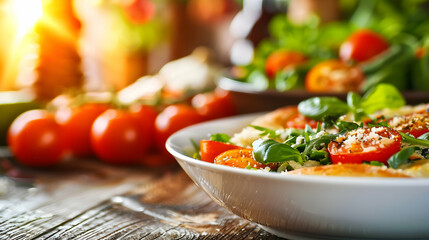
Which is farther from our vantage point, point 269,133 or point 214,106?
point 214,106

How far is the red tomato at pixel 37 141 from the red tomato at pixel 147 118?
325mm

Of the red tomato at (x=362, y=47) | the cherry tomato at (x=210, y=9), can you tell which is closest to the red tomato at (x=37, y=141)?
the red tomato at (x=362, y=47)

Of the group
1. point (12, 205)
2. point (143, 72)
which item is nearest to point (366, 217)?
point (12, 205)

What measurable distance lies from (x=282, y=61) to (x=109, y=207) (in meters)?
1.17

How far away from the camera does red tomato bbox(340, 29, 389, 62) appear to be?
7.34 ft

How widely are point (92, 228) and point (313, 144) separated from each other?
0.58 m

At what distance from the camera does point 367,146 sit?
0.97 metres

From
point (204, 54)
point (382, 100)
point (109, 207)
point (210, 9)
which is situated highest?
point (210, 9)

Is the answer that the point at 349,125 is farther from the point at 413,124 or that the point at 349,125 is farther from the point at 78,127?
the point at 78,127

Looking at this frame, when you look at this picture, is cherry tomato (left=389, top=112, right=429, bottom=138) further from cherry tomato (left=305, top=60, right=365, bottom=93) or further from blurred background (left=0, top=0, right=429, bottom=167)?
cherry tomato (left=305, top=60, right=365, bottom=93)

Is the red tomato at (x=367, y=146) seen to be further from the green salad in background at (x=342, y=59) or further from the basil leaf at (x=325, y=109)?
the green salad in background at (x=342, y=59)

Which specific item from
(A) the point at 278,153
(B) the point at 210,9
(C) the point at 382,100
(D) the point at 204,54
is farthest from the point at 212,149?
(B) the point at 210,9

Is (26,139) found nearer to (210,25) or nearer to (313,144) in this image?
(313,144)

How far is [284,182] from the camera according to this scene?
2.86ft
